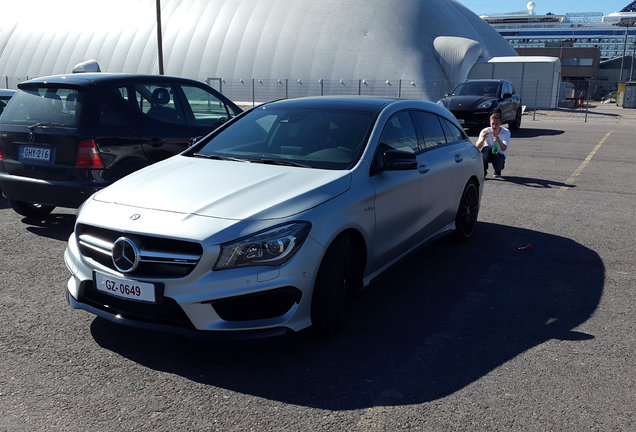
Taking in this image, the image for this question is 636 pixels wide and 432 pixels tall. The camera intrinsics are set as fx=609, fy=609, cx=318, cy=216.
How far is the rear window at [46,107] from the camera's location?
6422mm

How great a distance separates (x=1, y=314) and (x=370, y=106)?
10.9 feet

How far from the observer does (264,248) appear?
3.56 metres

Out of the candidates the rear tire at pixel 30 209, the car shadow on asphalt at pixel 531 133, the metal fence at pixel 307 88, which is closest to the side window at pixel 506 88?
the car shadow on asphalt at pixel 531 133

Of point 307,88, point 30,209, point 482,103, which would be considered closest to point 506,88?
point 482,103

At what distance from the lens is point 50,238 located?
21.6ft

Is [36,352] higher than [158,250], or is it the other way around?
[158,250]

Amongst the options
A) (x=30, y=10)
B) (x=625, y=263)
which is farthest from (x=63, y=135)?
(x=30, y=10)

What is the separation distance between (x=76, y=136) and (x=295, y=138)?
2656mm

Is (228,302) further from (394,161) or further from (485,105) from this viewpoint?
(485,105)

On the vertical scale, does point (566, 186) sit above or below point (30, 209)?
below

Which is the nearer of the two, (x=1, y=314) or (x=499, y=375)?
(x=499, y=375)

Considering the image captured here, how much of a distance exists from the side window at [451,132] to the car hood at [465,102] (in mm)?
13319

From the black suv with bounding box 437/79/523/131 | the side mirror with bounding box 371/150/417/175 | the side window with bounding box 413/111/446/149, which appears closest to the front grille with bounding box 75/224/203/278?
the side mirror with bounding box 371/150/417/175

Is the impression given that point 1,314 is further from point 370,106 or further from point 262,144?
point 370,106
